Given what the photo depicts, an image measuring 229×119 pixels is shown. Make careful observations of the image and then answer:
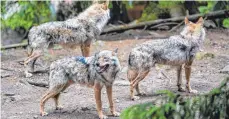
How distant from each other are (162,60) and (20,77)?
3.65m

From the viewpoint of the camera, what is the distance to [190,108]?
4.44 metres

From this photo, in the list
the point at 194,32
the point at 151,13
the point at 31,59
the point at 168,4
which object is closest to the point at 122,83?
the point at 194,32

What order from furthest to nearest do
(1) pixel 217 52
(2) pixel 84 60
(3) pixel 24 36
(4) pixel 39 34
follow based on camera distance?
(3) pixel 24 36 < (1) pixel 217 52 < (4) pixel 39 34 < (2) pixel 84 60

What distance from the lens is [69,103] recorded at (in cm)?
923

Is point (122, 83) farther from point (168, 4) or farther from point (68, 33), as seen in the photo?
point (168, 4)

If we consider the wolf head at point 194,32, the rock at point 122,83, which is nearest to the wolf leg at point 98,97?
the wolf head at point 194,32

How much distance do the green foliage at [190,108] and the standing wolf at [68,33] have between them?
6857 mm

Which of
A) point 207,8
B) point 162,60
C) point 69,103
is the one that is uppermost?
point 207,8

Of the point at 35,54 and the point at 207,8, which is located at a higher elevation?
the point at 207,8

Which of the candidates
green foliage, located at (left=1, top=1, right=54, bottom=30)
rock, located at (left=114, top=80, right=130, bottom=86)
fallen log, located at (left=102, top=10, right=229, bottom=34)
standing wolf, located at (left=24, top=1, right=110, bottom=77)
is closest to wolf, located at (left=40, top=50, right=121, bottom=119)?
rock, located at (left=114, top=80, right=130, bottom=86)

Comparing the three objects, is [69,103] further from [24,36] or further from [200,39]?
[24,36]

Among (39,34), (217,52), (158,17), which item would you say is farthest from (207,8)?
(39,34)

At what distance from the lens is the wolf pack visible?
779cm

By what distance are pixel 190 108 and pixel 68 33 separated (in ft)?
23.0
